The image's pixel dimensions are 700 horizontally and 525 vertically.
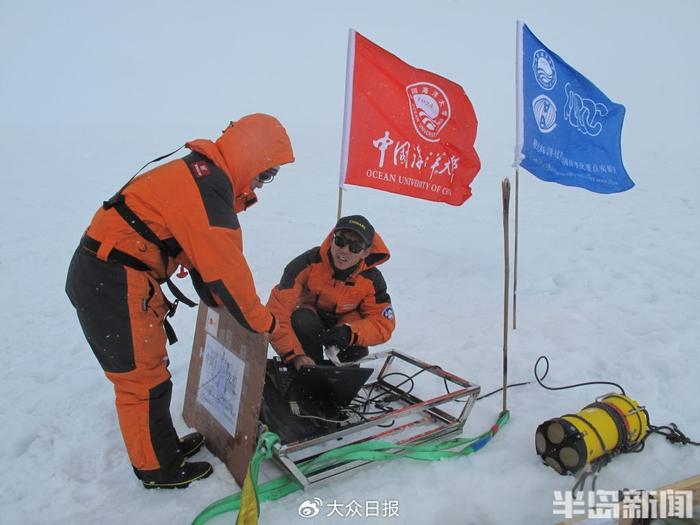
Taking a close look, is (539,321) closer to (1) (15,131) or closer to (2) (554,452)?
(2) (554,452)

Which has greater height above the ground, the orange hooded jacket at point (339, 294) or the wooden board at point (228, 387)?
the orange hooded jacket at point (339, 294)

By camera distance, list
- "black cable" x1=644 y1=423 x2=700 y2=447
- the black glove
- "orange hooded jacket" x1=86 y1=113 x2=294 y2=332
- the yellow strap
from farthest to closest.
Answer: the black glove
"black cable" x1=644 y1=423 x2=700 y2=447
"orange hooded jacket" x1=86 y1=113 x2=294 y2=332
the yellow strap

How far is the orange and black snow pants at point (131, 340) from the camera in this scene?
7.45 ft

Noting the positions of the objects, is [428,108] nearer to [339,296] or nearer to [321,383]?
[339,296]

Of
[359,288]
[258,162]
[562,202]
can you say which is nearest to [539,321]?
[359,288]

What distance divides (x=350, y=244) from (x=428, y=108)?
6.67 ft

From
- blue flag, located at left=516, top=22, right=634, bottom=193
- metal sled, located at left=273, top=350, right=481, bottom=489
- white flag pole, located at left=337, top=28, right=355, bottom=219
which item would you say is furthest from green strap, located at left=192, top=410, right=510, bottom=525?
blue flag, located at left=516, top=22, right=634, bottom=193

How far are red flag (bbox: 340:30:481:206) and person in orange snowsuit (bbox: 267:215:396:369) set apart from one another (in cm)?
103

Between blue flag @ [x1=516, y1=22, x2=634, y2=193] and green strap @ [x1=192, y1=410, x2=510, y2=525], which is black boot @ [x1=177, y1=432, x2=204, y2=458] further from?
blue flag @ [x1=516, y1=22, x2=634, y2=193]

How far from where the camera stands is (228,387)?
2.65m

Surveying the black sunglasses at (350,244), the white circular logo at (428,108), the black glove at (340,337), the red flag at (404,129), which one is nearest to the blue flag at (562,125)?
the red flag at (404,129)

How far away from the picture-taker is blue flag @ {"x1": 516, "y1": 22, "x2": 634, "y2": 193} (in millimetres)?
4641

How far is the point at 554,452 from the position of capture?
2.63m

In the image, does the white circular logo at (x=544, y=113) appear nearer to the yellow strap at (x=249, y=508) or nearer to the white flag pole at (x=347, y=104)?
the white flag pole at (x=347, y=104)
